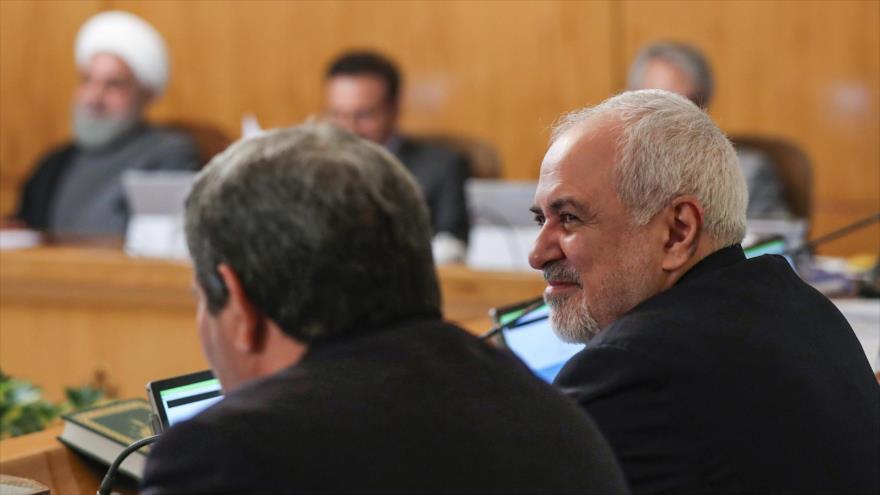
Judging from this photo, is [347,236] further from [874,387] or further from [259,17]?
[259,17]

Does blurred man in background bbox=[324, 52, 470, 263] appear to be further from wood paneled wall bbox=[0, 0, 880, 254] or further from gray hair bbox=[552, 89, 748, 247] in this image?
gray hair bbox=[552, 89, 748, 247]

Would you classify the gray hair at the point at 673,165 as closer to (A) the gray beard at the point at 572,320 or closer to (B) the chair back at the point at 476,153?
(A) the gray beard at the point at 572,320

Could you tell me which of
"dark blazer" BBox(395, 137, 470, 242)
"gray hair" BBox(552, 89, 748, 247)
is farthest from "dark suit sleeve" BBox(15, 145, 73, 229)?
"gray hair" BBox(552, 89, 748, 247)

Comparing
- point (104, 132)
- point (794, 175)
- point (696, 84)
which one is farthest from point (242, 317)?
point (104, 132)

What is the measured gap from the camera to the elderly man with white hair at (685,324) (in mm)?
1509

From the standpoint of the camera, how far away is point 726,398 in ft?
5.01

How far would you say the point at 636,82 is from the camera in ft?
15.8

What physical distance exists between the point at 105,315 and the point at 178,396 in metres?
1.91

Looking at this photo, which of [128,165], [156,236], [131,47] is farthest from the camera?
[131,47]

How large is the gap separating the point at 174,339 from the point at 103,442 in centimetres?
152

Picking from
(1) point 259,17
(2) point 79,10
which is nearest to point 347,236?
(1) point 259,17

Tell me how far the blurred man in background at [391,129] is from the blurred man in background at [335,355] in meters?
3.71

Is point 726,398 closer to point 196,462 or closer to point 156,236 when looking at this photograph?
point 196,462

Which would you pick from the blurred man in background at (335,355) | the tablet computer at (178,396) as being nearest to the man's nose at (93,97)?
the tablet computer at (178,396)
